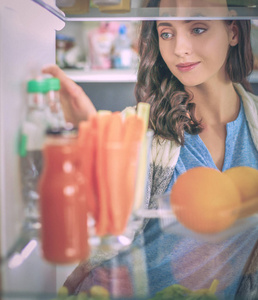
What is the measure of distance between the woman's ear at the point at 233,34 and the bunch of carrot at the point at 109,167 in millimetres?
565

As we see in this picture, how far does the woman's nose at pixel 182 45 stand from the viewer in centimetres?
124

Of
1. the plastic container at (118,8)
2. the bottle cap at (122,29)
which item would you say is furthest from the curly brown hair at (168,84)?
the bottle cap at (122,29)

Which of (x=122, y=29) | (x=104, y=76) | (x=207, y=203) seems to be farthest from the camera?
(x=122, y=29)

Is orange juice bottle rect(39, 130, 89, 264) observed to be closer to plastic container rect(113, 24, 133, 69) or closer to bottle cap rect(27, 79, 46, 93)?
bottle cap rect(27, 79, 46, 93)

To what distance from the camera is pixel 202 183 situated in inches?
44.4

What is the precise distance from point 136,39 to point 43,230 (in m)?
0.80

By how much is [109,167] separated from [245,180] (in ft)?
1.65

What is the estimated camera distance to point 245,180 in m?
1.23

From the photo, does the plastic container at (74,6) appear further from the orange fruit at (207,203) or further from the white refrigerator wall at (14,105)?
the orange fruit at (207,203)

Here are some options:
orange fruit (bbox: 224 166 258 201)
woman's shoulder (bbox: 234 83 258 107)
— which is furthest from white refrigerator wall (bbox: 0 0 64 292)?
woman's shoulder (bbox: 234 83 258 107)

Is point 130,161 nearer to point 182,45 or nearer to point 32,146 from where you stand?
point 32,146

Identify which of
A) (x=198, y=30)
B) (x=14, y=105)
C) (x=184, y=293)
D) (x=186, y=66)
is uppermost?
(x=198, y=30)

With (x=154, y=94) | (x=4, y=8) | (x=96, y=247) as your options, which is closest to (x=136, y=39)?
(x=154, y=94)

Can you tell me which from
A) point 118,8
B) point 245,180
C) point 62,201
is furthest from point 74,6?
point 245,180
